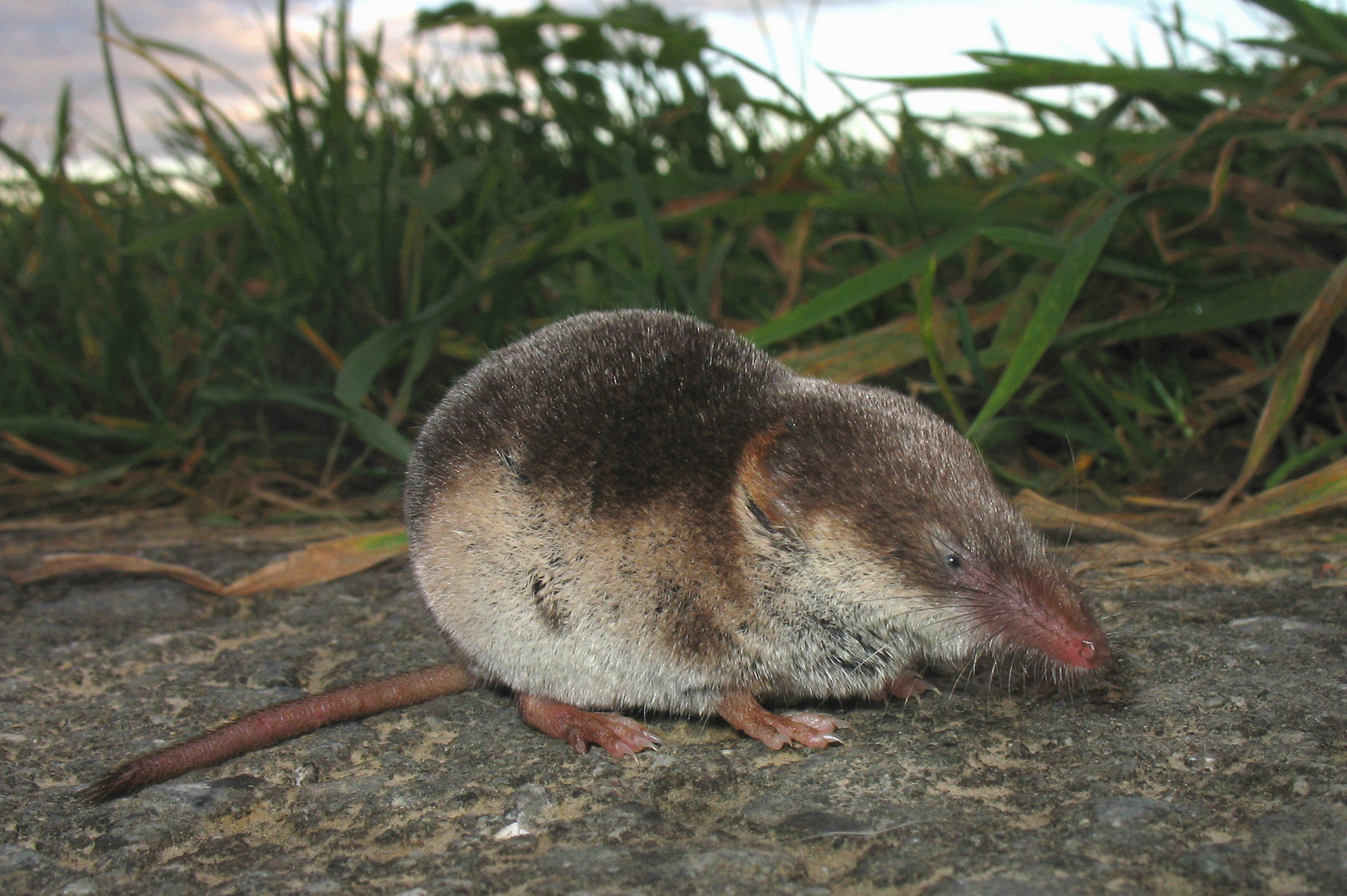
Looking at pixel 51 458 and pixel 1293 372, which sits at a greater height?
pixel 51 458

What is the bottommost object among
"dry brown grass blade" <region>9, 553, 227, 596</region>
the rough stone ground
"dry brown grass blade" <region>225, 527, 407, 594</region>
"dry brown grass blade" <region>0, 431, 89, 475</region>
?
the rough stone ground

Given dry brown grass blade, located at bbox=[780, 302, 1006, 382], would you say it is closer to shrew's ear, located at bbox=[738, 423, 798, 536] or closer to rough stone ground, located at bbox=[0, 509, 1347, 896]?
rough stone ground, located at bbox=[0, 509, 1347, 896]

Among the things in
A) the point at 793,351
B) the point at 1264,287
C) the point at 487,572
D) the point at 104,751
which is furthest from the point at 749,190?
the point at 104,751

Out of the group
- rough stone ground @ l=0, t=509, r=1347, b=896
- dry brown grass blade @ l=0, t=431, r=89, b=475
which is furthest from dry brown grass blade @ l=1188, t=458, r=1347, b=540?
dry brown grass blade @ l=0, t=431, r=89, b=475

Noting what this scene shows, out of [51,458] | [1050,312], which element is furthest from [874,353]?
[51,458]

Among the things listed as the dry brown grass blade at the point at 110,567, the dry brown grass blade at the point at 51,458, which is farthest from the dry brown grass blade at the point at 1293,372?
the dry brown grass blade at the point at 51,458

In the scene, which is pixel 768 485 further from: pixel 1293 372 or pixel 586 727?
pixel 1293 372

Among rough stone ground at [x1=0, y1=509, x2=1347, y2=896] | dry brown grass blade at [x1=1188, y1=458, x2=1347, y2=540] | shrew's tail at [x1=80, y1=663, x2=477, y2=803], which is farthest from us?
dry brown grass blade at [x1=1188, y1=458, x2=1347, y2=540]
